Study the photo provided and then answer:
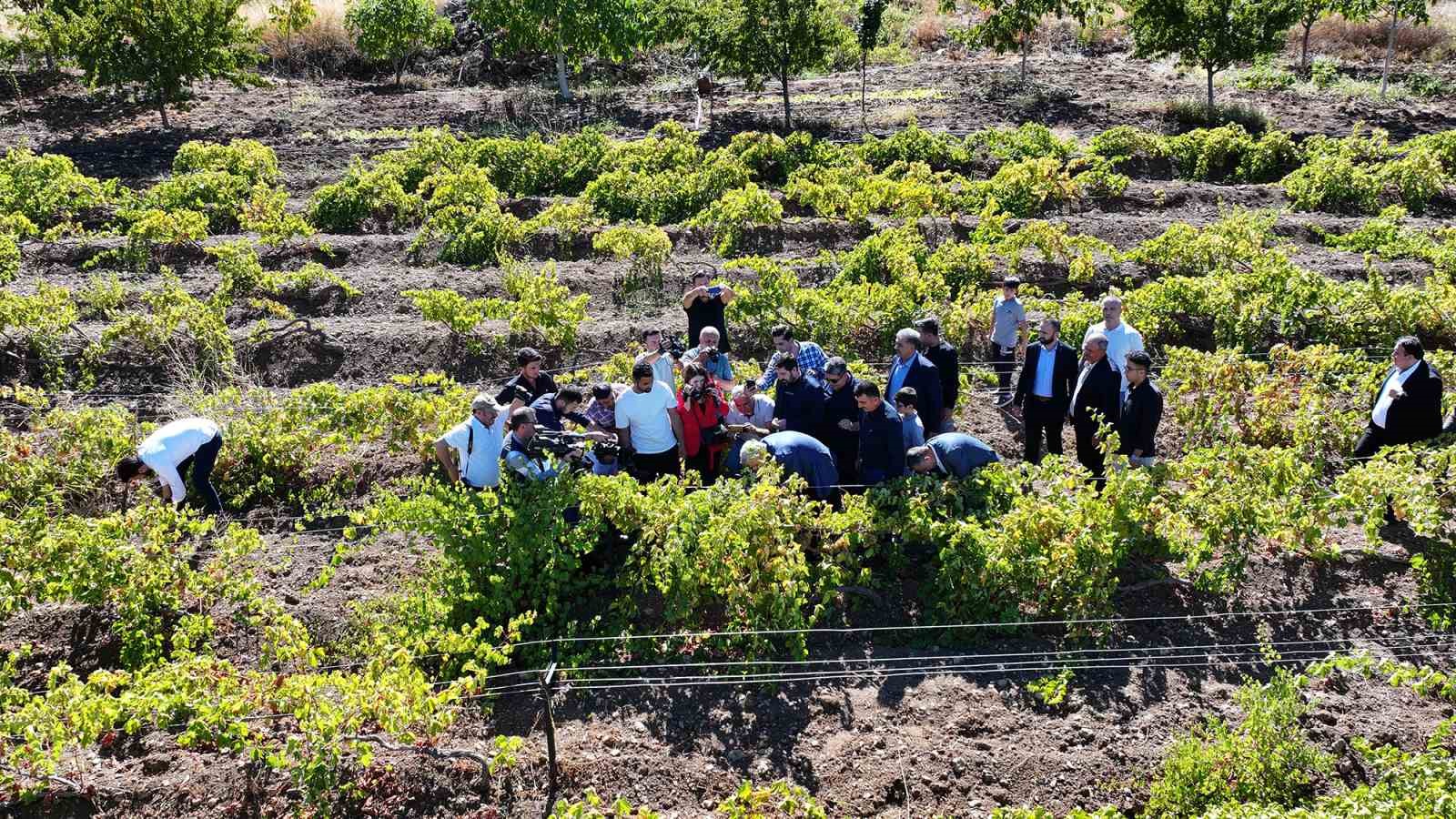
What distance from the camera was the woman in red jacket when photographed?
6.67 metres

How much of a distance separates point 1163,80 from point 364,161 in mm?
14103

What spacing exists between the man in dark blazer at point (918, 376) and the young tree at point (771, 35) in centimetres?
1050

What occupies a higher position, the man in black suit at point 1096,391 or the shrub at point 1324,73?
the shrub at point 1324,73

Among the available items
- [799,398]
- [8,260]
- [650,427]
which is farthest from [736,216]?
[8,260]

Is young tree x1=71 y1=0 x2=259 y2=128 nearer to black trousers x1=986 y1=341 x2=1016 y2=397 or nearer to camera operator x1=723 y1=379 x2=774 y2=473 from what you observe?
camera operator x1=723 y1=379 x2=774 y2=473

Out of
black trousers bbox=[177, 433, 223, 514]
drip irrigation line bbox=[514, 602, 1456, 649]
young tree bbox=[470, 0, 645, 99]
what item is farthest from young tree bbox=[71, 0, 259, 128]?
drip irrigation line bbox=[514, 602, 1456, 649]

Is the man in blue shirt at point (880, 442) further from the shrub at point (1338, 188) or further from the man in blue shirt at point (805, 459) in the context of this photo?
the shrub at point (1338, 188)

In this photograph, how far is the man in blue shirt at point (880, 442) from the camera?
20.2 ft

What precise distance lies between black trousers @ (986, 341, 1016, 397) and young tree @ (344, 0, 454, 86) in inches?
652

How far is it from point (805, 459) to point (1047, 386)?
189 centimetres

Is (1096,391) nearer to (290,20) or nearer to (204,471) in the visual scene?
(204,471)

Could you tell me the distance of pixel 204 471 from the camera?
698cm

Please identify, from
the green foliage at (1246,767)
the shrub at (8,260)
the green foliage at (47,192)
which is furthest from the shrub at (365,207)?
the green foliage at (1246,767)

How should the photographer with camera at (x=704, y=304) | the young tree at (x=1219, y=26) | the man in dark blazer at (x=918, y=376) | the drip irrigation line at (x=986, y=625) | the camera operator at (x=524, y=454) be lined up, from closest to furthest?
the drip irrigation line at (x=986, y=625), the camera operator at (x=524, y=454), the man in dark blazer at (x=918, y=376), the photographer with camera at (x=704, y=304), the young tree at (x=1219, y=26)
